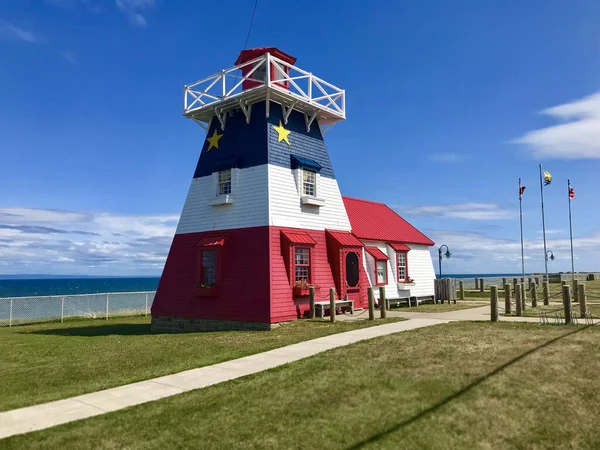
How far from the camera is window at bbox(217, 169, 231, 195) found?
786 inches

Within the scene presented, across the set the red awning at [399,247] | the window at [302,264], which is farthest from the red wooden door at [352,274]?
the red awning at [399,247]

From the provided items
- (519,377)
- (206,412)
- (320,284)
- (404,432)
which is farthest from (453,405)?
(320,284)

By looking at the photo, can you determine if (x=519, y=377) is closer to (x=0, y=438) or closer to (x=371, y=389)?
(x=371, y=389)

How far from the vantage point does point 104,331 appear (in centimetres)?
2097

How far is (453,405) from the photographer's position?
7.21 metres

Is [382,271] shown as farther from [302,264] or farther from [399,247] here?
[302,264]

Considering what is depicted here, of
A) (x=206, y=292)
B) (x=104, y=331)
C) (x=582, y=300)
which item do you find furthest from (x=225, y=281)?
(x=582, y=300)

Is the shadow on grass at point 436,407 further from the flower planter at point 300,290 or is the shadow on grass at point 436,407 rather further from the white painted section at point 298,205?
the white painted section at point 298,205

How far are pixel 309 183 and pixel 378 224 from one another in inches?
341

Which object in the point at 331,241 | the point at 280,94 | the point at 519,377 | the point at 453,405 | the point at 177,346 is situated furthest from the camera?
the point at 331,241

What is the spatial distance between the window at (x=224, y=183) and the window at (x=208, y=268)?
9.04ft

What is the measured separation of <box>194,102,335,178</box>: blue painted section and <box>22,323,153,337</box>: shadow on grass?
25.9 feet

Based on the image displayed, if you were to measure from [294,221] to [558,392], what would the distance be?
42.1ft

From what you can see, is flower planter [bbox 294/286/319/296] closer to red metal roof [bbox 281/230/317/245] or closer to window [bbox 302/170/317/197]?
red metal roof [bbox 281/230/317/245]
